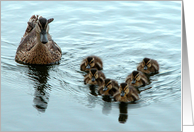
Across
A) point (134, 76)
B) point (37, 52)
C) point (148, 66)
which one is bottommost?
point (134, 76)

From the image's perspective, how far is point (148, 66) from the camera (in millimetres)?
7457

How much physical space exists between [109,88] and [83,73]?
1134 mm

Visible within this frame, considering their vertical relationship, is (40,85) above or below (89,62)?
below

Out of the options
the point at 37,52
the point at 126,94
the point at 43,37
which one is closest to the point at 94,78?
the point at 126,94

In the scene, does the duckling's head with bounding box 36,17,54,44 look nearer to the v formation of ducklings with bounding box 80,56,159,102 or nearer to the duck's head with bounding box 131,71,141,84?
the v formation of ducklings with bounding box 80,56,159,102

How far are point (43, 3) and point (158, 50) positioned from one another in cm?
451

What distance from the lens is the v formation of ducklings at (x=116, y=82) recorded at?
624 cm

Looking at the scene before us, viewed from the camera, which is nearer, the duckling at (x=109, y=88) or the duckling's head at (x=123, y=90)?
the duckling's head at (x=123, y=90)

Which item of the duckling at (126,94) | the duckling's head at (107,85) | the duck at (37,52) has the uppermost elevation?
the duck at (37,52)

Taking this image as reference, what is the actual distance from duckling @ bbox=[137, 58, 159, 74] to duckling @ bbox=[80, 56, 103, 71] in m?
0.80

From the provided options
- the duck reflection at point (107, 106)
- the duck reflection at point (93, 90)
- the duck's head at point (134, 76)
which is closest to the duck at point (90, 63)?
the duck reflection at point (93, 90)

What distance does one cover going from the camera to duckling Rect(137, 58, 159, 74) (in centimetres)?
744

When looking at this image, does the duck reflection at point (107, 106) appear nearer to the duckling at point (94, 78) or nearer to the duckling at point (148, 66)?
the duckling at point (94, 78)

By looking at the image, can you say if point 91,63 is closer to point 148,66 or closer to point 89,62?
point 89,62
